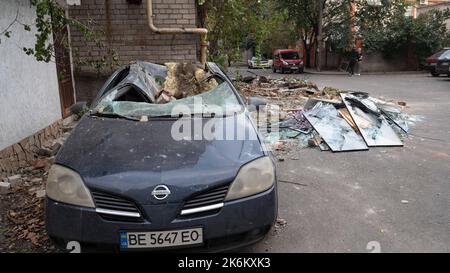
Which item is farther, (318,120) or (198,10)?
(198,10)

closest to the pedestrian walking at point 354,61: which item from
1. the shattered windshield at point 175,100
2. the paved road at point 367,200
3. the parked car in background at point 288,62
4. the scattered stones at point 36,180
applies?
the parked car in background at point 288,62

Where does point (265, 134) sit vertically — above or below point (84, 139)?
below

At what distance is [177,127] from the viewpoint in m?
3.19

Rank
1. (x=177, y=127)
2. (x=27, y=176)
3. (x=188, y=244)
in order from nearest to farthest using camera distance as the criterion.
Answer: (x=188, y=244) < (x=177, y=127) < (x=27, y=176)

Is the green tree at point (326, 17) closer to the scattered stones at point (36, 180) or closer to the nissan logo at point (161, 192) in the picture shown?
the scattered stones at point (36, 180)

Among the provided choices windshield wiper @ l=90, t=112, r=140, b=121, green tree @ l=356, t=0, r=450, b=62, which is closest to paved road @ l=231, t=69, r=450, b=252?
windshield wiper @ l=90, t=112, r=140, b=121

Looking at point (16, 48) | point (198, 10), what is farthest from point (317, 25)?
point (16, 48)

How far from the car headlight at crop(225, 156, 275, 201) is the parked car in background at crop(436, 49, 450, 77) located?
1838cm

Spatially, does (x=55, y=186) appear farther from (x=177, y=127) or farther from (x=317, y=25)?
(x=317, y=25)

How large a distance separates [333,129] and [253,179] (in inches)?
158

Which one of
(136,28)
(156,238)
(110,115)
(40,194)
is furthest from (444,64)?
(156,238)

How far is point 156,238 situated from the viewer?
2436mm

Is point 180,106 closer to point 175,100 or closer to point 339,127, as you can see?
point 175,100
